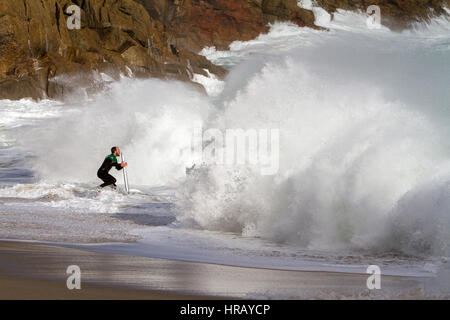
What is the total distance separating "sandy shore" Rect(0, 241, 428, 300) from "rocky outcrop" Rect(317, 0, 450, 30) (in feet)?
253

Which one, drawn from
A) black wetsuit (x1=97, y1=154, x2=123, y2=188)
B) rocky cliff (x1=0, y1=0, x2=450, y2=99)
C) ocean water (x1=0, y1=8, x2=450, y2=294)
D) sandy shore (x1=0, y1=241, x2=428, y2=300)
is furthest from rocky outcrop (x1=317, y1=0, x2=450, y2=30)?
sandy shore (x1=0, y1=241, x2=428, y2=300)

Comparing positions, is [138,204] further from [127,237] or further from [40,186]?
[127,237]

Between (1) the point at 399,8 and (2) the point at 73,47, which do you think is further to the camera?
(1) the point at 399,8

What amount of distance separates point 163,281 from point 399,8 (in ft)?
269

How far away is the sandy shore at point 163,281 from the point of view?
538 centimetres

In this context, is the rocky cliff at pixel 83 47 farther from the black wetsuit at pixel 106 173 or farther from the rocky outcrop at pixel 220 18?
the black wetsuit at pixel 106 173

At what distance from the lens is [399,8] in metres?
83.0

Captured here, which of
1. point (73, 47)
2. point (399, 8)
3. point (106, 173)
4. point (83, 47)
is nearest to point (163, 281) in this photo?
point (106, 173)

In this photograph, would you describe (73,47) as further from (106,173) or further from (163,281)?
(163,281)

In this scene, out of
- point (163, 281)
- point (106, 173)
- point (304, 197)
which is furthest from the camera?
point (106, 173)

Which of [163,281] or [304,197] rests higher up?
[304,197]

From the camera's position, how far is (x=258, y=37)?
7469 centimetres

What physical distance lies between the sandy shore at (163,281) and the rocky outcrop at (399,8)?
77.1 m

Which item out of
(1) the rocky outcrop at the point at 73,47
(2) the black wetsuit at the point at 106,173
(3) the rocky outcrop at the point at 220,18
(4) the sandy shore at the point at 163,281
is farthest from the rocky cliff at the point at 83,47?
(4) the sandy shore at the point at 163,281
